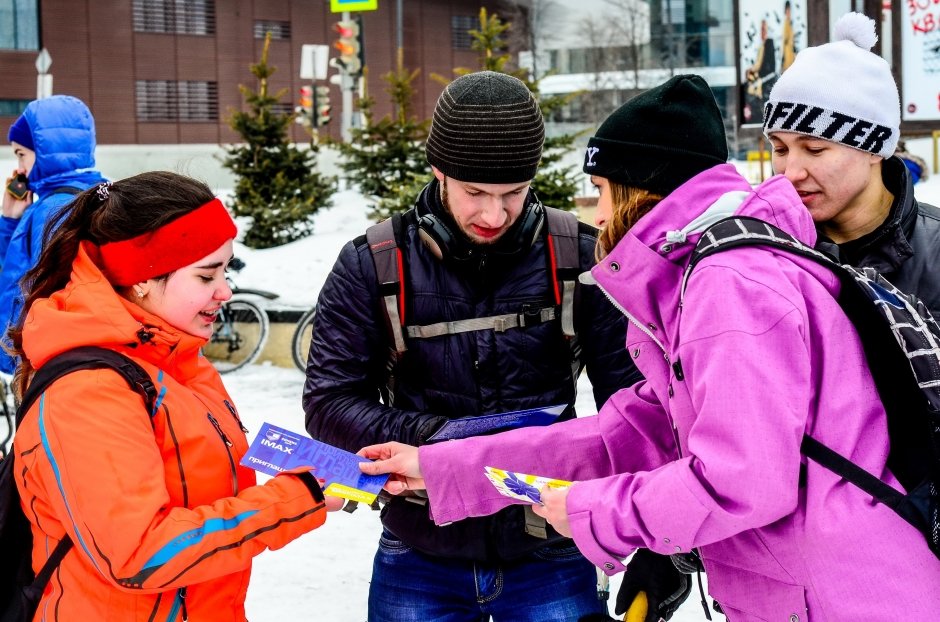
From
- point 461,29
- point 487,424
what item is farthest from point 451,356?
point 461,29

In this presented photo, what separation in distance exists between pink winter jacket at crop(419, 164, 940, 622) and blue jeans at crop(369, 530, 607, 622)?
2.18ft

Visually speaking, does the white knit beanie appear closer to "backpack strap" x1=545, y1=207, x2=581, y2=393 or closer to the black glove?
"backpack strap" x1=545, y1=207, x2=581, y2=393

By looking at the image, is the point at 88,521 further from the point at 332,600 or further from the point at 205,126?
the point at 205,126

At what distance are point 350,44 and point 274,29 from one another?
1687cm

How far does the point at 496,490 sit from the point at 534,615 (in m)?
0.37

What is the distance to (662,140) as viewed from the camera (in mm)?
2072

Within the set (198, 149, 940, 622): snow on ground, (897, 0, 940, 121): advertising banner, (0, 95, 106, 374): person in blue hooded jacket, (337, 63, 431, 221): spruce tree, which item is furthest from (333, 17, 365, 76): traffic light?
(0, 95, 106, 374): person in blue hooded jacket

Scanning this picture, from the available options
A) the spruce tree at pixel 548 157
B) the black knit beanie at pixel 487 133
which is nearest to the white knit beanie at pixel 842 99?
the black knit beanie at pixel 487 133

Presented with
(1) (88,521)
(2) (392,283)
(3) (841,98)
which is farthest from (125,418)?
(3) (841,98)

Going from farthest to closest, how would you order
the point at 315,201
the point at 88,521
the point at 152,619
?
the point at 315,201
the point at 152,619
the point at 88,521

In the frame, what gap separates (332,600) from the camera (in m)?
5.07

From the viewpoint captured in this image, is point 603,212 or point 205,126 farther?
point 205,126

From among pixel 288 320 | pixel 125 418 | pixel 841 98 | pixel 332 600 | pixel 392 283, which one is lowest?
pixel 332 600

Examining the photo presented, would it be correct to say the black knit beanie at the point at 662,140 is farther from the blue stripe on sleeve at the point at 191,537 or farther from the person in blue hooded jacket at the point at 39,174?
the person in blue hooded jacket at the point at 39,174
